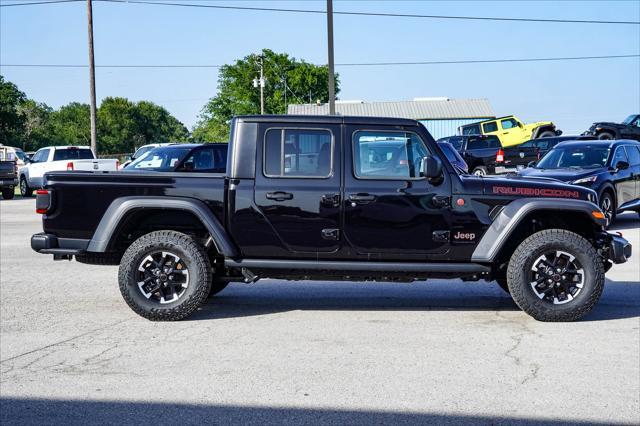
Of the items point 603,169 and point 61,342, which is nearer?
point 61,342

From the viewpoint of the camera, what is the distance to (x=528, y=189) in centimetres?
702

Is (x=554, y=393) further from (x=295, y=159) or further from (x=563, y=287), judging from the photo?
(x=295, y=159)

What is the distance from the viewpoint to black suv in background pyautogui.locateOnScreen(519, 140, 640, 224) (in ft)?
46.9

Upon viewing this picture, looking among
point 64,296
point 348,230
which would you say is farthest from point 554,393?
point 64,296

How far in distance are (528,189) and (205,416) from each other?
12.9ft

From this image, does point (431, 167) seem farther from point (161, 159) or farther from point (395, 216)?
point (161, 159)

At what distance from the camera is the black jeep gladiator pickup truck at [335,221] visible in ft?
22.7

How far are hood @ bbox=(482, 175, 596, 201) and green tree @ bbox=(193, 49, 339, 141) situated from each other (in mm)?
88982

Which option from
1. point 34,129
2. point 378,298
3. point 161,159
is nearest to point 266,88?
point 34,129

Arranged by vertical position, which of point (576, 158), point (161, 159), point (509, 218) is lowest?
point (509, 218)

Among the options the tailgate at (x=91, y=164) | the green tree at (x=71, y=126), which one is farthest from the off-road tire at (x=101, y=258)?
the green tree at (x=71, y=126)

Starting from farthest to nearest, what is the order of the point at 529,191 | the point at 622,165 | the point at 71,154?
the point at 71,154 → the point at 622,165 → the point at 529,191

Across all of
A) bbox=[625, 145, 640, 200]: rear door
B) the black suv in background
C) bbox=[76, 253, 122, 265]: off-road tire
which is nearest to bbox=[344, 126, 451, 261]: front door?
bbox=[76, 253, 122, 265]: off-road tire

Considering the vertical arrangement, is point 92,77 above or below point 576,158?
above
